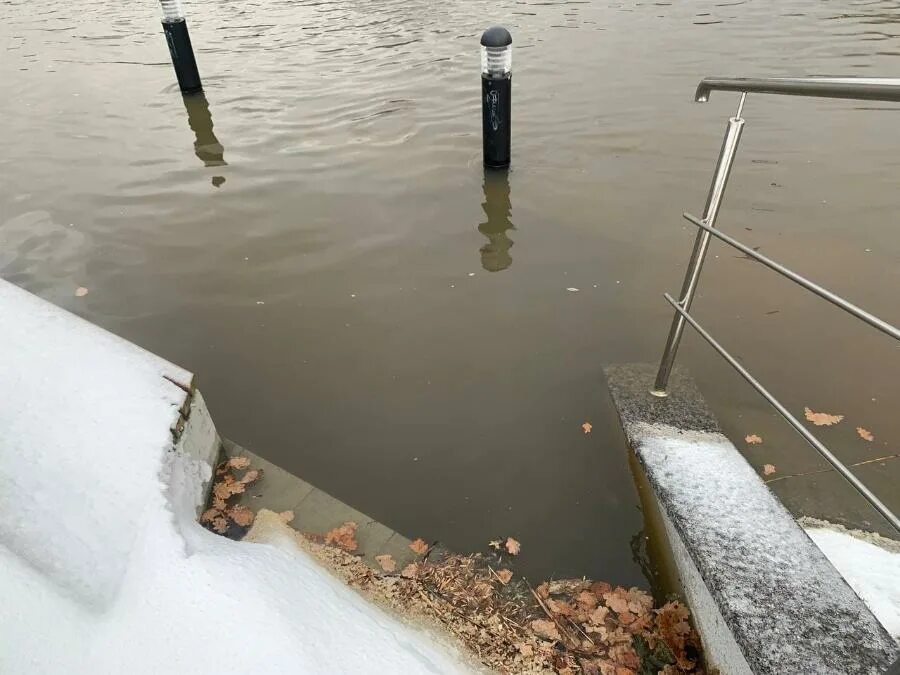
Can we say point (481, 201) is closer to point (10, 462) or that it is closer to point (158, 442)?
point (158, 442)

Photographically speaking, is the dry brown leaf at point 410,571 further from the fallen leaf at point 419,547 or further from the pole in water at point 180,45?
the pole in water at point 180,45

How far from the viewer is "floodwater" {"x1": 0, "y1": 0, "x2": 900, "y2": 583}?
11.3 ft

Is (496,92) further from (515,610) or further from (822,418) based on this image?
(515,610)

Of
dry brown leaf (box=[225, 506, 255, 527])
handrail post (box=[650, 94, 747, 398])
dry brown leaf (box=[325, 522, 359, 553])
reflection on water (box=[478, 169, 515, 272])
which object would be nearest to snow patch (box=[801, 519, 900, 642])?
handrail post (box=[650, 94, 747, 398])

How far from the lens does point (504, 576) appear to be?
9.06 ft

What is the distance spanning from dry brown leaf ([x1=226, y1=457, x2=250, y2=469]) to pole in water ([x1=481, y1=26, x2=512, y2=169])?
4372mm

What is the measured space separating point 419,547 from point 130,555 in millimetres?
1212

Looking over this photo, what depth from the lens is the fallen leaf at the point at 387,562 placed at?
104 inches

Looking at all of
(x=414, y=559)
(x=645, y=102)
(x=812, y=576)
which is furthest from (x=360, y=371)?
(x=645, y=102)

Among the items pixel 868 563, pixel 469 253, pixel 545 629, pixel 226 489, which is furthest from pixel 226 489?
pixel 469 253

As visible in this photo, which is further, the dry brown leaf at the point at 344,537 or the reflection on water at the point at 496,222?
the reflection on water at the point at 496,222

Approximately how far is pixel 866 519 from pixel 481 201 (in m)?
4.37

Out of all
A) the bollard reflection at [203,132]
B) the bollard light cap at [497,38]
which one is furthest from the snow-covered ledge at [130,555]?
the bollard reflection at [203,132]

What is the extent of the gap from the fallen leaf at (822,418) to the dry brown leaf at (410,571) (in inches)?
101
